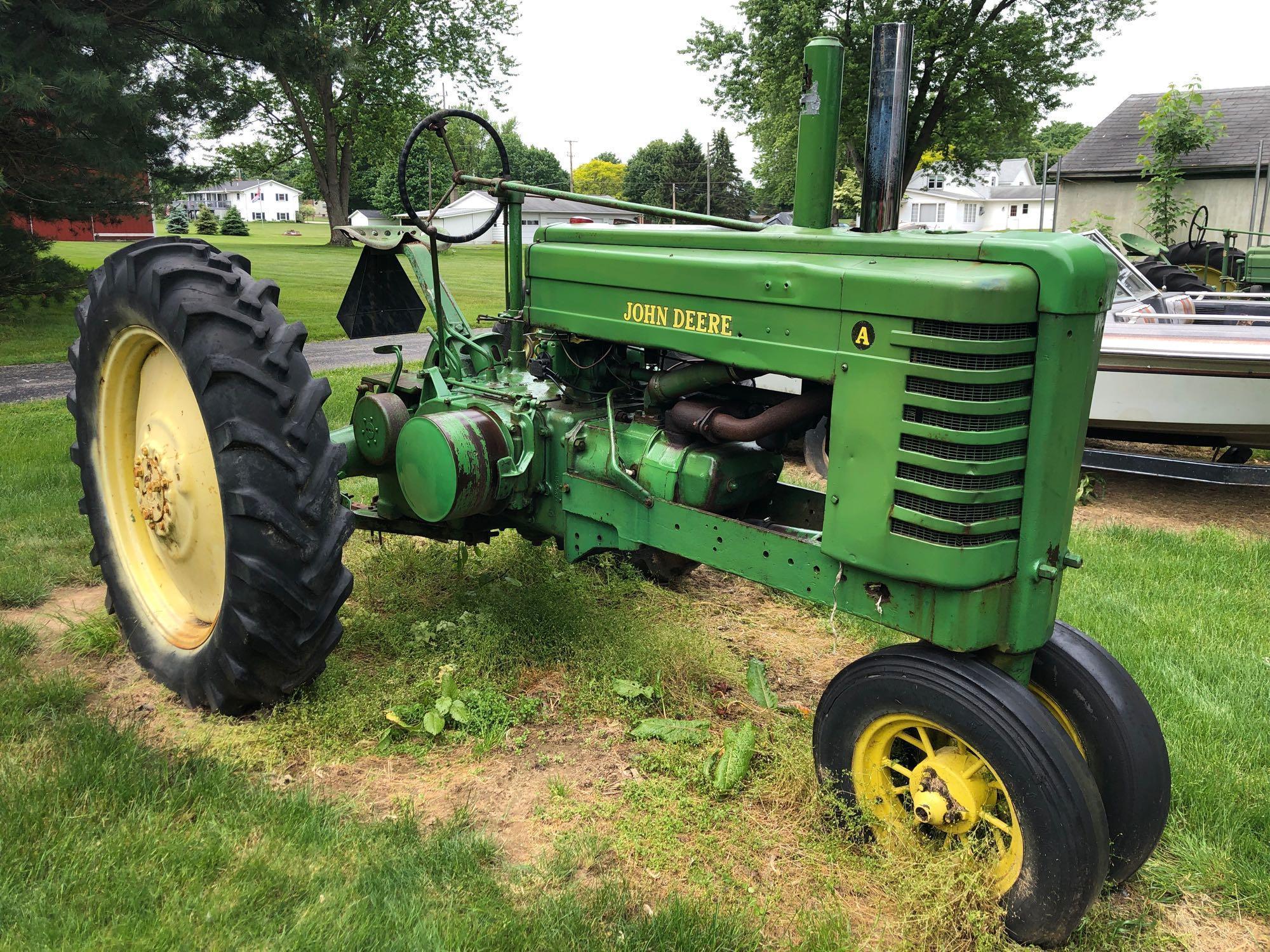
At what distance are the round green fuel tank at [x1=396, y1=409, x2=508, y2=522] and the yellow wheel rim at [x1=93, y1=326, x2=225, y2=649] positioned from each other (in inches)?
26.0

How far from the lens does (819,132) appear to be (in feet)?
8.99

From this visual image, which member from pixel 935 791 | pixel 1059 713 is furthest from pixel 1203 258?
pixel 935 791

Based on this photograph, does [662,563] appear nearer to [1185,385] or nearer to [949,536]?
[949,536]

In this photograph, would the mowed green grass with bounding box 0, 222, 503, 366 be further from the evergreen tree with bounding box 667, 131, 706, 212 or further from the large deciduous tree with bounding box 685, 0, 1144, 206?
the evergreen tree with bounding box 667, 131, 706, 212

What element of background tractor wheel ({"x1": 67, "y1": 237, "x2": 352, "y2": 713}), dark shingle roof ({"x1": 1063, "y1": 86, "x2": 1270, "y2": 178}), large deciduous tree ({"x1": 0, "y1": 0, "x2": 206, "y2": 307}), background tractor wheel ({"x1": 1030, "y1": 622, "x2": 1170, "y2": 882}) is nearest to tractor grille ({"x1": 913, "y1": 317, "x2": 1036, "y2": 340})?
background tractor wheel ({"x1": 1030, "y1": 622, "x2": 1170, "y2": 882})

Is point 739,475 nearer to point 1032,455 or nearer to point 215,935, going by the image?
point 1032,455

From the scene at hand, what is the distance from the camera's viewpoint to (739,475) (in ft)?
10.1

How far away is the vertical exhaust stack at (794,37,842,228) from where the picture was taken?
8.86 feet

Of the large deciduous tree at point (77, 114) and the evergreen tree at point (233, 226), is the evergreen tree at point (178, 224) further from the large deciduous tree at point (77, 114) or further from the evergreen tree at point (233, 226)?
the large deciduous tree at point (77, 114)

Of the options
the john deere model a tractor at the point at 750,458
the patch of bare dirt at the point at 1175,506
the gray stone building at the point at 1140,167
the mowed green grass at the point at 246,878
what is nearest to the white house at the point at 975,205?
the gray stone building at the point at 1140,167

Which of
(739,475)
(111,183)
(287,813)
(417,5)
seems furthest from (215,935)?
(417,5)

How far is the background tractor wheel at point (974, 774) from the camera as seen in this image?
7.13ft

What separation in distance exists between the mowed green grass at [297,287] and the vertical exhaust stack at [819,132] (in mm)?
2883

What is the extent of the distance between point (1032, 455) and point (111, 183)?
11.5 meters
